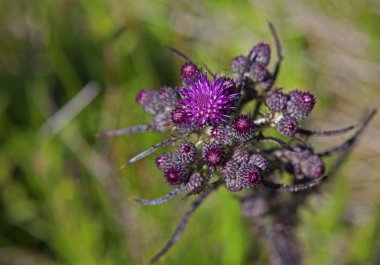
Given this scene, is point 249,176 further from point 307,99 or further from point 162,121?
point 162,121

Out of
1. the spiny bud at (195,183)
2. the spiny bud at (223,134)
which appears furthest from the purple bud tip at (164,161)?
the spiny bud at (223,134)

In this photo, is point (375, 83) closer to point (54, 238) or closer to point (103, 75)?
point (103, 75)

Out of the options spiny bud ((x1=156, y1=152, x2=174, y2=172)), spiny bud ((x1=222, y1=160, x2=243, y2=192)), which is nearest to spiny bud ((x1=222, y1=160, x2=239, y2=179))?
spiny bud ((x1=222, y1=160, x2=243, y2=192))

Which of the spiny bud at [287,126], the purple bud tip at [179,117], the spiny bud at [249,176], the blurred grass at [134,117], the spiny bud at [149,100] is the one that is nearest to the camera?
the spiny bud at [249,176]

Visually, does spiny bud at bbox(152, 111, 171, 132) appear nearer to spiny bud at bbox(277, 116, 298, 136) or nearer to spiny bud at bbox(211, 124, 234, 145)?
spiny bud at bbox(211, 124, 234, 145)

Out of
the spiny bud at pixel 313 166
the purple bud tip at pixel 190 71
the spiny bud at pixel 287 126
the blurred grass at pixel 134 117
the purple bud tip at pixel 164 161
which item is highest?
the purple bud tip at pixel 190 71

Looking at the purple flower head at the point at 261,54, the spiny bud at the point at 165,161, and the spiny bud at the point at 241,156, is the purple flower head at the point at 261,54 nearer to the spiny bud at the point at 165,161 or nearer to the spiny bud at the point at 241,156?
the spiny bud at the point at 241,156

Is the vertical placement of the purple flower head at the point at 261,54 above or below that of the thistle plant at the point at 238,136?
above

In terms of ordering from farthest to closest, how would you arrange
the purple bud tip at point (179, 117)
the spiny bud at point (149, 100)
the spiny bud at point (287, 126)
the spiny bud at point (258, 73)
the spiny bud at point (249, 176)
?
the spiny bud at point (149, 100), the spiny bud at point (258, 73), the spiny bud at point (287, 126), the purple bud tip at point (179, 117), the spiny bud at point (249, 176)
